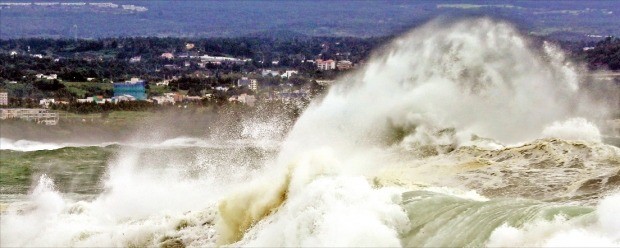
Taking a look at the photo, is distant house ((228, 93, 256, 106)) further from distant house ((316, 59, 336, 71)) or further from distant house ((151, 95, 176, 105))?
distant house ((316, 59, 336, 71))

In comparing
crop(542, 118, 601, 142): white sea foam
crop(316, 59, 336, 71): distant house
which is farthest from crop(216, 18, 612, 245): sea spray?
crop(316, 59, 336, 71): distant house

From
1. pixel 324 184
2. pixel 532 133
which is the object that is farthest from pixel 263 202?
pixel 532 133

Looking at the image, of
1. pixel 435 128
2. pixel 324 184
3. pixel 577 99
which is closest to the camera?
pixel 324 184

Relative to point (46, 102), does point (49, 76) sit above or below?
below

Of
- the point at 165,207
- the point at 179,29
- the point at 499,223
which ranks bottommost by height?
the point at 179,29

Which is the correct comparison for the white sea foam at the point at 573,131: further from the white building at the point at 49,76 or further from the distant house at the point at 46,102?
the white building at the point at 49,76

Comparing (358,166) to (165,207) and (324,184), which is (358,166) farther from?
(324,184)

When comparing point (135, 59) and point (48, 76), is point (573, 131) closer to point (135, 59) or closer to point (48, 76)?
point (48, 76)

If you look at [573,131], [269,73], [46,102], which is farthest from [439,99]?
[269,73]
